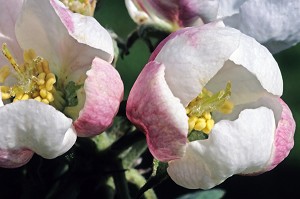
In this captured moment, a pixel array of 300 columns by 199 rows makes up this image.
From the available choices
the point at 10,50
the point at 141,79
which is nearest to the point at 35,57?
the point at 10,50

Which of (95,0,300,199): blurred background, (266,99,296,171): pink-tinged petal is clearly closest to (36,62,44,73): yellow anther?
(266,99,296,171): pink-tinged petal

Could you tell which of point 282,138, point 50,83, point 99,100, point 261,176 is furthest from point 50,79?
point 261,176

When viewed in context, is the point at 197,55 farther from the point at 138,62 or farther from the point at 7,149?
the point at 138,62

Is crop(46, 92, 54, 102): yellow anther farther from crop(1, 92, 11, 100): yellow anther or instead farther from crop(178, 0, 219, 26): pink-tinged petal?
crop(178, 0, 219, 26): pink-tinged petal

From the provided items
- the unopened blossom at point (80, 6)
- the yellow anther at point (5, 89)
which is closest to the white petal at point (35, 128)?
the yellow anther at point (5, 89)

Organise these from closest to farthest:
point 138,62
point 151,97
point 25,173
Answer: point 151,97
point 25,173
point 138,62

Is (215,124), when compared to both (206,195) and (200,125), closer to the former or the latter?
(200,125)

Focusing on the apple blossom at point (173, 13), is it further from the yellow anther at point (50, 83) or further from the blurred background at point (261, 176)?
the blurred background at point (261, 176)
